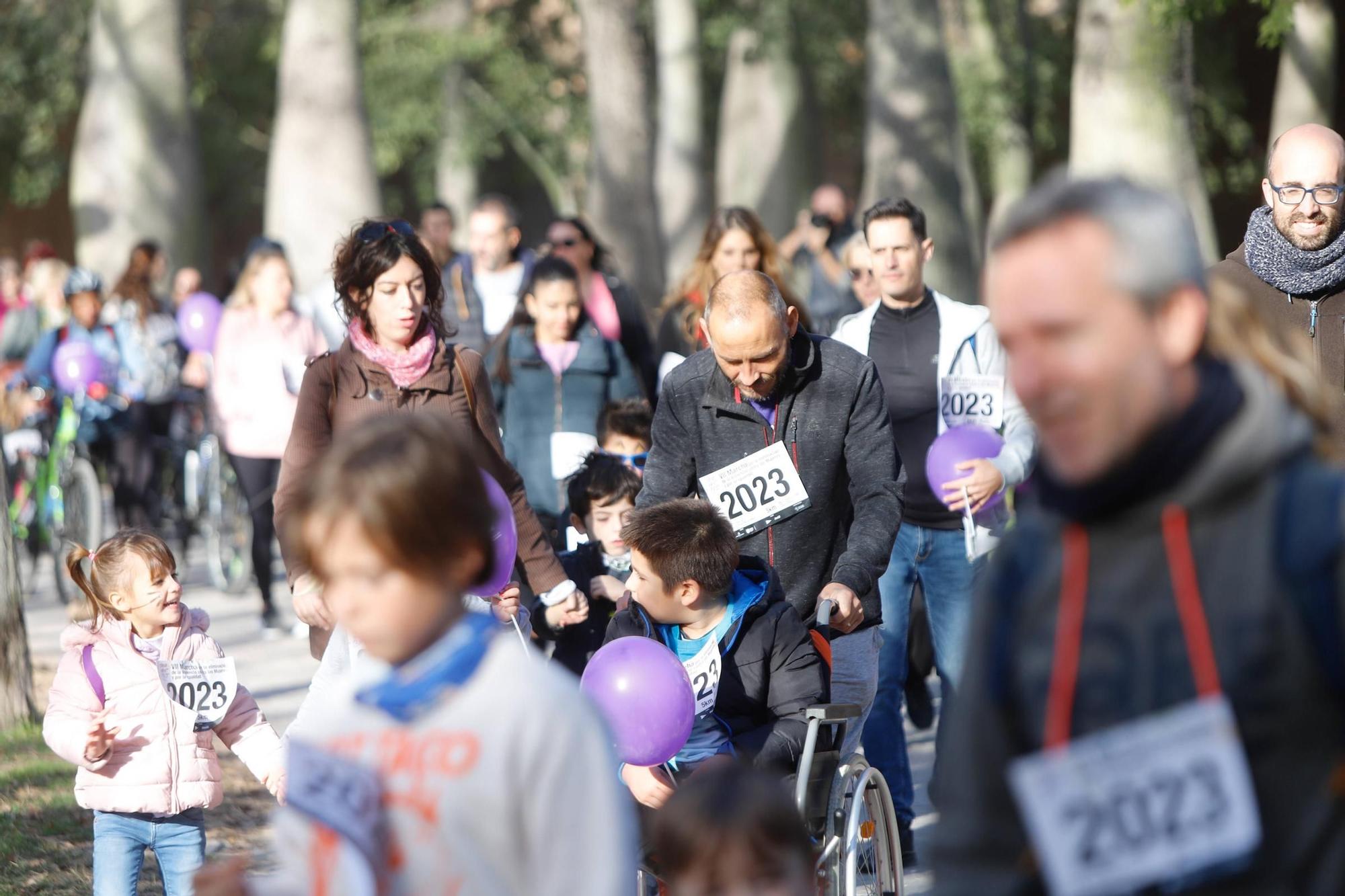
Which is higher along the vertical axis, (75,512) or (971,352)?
(971,352)

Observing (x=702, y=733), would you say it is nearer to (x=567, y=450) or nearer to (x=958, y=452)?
(x=958, y=452)

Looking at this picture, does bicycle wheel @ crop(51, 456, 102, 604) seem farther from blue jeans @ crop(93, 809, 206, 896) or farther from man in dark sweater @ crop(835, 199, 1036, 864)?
blue jeans @ crop(93, 809, 206, 896)

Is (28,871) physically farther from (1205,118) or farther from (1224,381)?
(1205,118)

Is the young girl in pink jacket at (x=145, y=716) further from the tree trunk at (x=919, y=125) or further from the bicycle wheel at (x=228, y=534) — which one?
the tree trunk at (x=919, y=125)

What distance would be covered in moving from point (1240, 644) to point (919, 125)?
17.7 m

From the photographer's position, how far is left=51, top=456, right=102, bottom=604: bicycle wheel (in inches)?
469

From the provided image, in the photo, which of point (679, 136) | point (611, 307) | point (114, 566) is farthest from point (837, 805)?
point (679, 136)

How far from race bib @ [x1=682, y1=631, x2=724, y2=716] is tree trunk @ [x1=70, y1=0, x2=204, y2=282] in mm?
17123

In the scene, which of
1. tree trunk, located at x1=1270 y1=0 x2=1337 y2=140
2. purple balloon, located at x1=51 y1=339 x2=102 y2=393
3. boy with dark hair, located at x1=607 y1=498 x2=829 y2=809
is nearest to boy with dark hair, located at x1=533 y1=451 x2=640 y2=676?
boy with dark hair, located at x1=607 y1=498 x2=829 y2=809

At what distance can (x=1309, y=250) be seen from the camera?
530cm

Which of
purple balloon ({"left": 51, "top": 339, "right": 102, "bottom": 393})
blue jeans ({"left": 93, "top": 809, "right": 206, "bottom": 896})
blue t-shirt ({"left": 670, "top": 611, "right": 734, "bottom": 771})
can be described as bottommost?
blue jeans ({"left": 93, "top": 809, "right": 206, "bottom": 896})

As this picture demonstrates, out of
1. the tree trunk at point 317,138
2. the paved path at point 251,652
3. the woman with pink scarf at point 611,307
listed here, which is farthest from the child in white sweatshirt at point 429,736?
the tree trunk at point 317,138

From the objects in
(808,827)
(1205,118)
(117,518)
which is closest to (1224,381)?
(808,827)

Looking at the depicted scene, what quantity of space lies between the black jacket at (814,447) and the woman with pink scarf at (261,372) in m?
5.03
